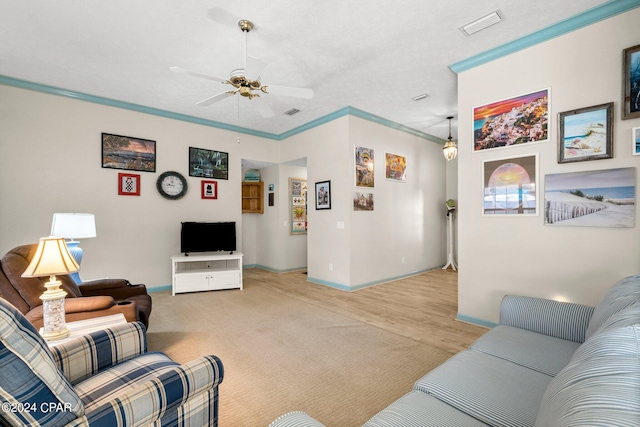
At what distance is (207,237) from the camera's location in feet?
17.1

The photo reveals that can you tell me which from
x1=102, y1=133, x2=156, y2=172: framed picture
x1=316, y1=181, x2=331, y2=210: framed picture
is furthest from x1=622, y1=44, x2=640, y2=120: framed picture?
x1=102, y1=133, x2=156, y2=172: framed picture

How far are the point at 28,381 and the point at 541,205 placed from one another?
12.1ft

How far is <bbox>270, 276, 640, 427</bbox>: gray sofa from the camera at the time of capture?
65 centimetres

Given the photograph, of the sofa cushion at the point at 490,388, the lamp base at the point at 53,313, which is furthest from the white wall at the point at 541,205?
the lamp base at the point at 53,313

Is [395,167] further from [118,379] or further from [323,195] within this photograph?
[118,379]

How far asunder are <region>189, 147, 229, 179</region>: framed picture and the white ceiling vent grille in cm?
439

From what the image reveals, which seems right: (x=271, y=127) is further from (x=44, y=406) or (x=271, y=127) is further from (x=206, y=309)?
(x=44, y=406)

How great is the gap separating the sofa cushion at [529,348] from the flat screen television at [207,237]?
4.45 meters

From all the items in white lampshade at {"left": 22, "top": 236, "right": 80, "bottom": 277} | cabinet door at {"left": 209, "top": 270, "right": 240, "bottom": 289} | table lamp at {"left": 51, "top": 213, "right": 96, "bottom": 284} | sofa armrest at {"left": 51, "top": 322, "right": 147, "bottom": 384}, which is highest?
table lamp at {"left": 51, "top": 213, "right": 96, "bottom": 284}

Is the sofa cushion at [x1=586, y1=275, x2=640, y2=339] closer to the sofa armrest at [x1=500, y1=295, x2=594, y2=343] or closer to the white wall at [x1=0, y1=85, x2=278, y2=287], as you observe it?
the sofa armrest at [x1=500, y1=295, x2=594, y2=343]

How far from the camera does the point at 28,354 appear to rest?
90cm

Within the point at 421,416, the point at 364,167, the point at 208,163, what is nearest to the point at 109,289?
the point at 208,163

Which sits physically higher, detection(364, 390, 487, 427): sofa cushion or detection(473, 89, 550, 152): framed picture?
detection(473, 89, 550, 152): framed picture

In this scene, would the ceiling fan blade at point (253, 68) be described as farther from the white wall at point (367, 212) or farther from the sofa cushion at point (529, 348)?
the sofa cushion at point (529, 348)
